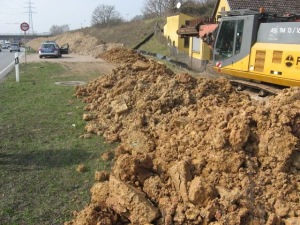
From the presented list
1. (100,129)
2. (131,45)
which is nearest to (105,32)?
(131,45)

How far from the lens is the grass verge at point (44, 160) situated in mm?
4852

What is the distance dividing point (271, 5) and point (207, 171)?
90.7 ft

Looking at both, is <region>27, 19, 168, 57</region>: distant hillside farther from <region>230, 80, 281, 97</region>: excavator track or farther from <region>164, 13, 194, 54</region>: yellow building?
<region>230, 80, 281, 97</region>: excavator track

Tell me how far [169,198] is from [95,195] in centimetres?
106

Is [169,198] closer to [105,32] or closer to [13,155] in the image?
[13,155]

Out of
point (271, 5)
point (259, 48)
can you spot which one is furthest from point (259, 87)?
point (271, 5)

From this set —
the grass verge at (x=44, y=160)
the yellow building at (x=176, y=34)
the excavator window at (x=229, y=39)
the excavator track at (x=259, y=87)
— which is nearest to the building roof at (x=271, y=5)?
the yellow building at (x=176, y=34)

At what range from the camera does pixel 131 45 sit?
151ft

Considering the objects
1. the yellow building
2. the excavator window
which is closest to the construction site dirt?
the excavator window

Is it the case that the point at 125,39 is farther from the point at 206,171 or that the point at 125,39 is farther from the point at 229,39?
the point at 206,171

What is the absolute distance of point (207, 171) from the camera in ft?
16.2

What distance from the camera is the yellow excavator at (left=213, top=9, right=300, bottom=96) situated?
1011 centimetres

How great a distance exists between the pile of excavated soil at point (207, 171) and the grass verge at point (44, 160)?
38 cm

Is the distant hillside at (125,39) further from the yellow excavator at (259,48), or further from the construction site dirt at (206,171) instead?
the construction site dirt at (206,171)
